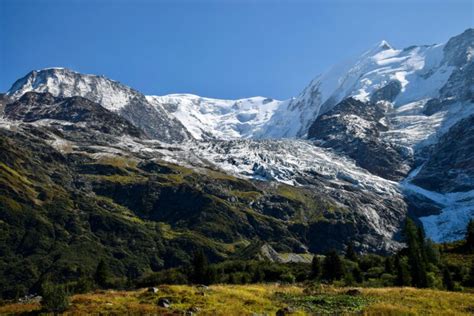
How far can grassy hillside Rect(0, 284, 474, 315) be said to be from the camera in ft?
127

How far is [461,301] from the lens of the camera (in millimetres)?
45375

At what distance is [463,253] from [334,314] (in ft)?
359

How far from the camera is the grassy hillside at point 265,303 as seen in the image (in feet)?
127

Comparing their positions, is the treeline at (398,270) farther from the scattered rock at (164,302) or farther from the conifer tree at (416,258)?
the scattered rock at (164,302)

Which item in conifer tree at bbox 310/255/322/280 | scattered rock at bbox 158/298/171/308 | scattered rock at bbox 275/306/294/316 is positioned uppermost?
scattered rock at bbox 158/298/171/308

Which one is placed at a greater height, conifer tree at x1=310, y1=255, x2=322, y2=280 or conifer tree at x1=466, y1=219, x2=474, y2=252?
conifer tree at x1=466, y1=219, x2=474, y2=252

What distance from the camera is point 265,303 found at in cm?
4403

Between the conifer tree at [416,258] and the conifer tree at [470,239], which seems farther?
the conifer tree at [470,239]

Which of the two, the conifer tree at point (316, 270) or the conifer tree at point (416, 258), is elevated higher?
the conifer tree at point (416, 258)

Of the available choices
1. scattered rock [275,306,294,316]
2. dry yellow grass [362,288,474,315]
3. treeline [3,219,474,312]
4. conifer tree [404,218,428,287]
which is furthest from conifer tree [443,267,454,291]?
scattered rock [275,306,294,316]

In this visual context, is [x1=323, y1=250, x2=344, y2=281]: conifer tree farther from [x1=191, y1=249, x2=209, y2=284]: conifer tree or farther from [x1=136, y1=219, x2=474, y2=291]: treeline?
[x1=191, y1=249, x2=209, y2=284]: conifer tree

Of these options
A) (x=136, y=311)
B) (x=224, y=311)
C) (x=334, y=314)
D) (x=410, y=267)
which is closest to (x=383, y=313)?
(x=334, y=314)

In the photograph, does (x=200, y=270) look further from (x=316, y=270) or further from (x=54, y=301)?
(x=54, y=301)

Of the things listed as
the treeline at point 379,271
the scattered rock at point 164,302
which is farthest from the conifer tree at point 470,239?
the scattered rock at point 164,302
